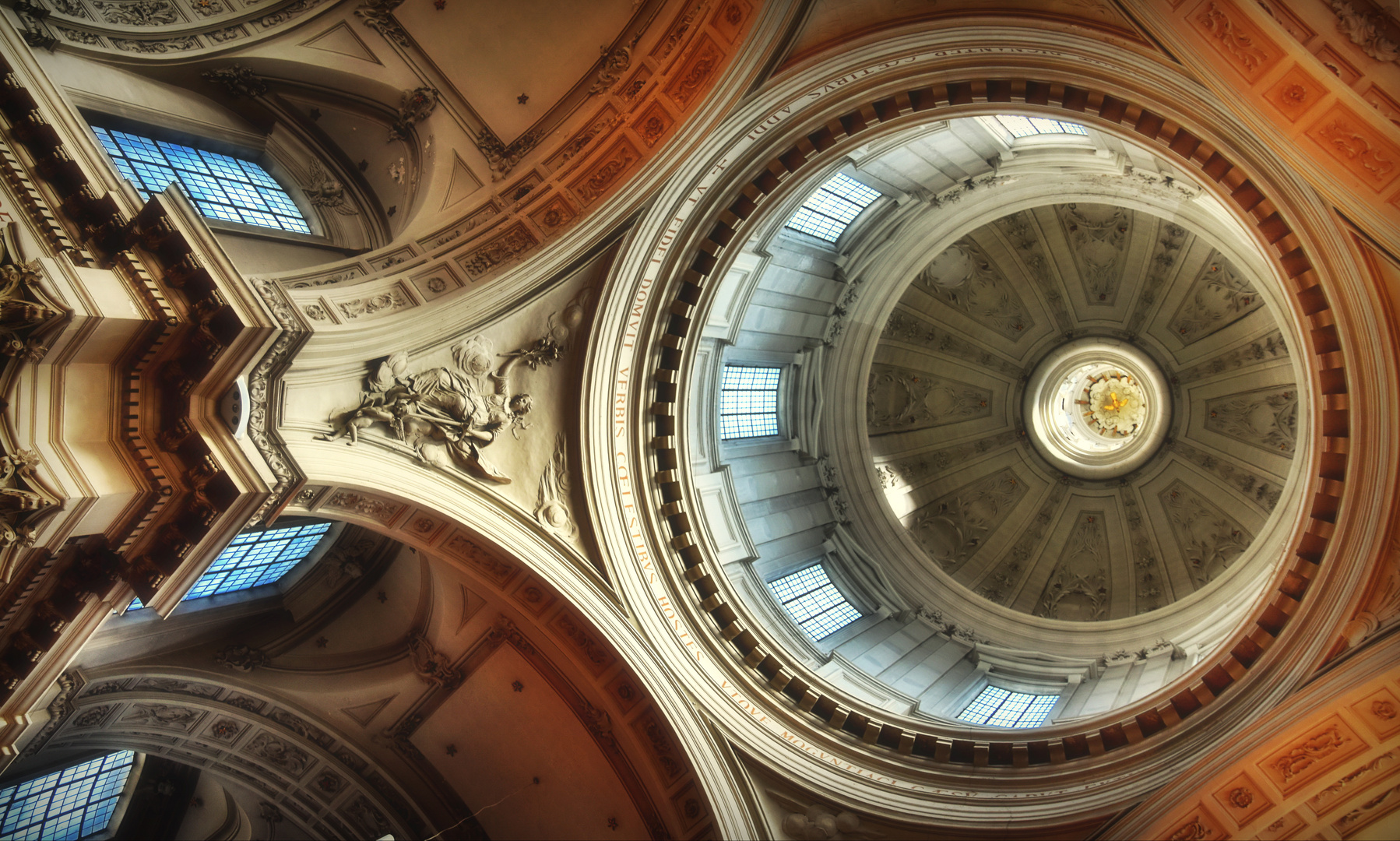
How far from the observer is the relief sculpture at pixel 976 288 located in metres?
23.5

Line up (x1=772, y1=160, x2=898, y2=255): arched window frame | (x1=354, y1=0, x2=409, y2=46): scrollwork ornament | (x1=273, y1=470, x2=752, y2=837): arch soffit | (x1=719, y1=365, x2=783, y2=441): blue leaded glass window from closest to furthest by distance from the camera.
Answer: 1. (x1=273, y1=470, x2=752, y2=837): arch soffit
2. (x1=354, y1=0, x2=409, y2=46): scrollwork ornament
3. (x1=772, y1=160, x2=898, y2=255): arched window frame
4. (x1=719, y1=365, x2=783, y2=441): blue leaded glass window

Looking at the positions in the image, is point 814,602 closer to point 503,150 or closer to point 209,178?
point 503,150

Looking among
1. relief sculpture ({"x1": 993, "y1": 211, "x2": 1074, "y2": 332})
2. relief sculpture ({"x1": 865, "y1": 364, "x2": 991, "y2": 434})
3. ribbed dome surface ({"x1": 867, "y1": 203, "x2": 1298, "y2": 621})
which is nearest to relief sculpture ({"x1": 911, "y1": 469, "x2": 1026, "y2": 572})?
ribbed dome surface ({"x1": 867, "y1": 203, "x2": 1298, "y2": 621})

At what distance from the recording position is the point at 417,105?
45.9 ft

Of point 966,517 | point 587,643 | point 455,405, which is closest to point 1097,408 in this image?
point 966,517

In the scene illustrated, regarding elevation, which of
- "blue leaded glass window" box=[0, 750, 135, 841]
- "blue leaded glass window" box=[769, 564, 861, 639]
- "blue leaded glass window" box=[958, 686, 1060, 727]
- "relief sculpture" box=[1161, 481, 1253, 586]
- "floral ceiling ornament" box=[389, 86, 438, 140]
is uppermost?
"floral ceiling ornament" box=[389, 86, 438, 140]

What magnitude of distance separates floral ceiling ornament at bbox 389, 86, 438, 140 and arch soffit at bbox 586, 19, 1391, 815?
13.3ft

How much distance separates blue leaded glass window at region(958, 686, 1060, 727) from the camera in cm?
1809

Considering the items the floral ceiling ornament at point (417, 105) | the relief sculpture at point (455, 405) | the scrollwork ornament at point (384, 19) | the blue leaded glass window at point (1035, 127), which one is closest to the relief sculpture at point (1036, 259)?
the blue leaded glass window at point (1035, 127)

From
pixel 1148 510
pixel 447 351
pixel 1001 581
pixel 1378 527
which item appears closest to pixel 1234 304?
pixel 1148 510

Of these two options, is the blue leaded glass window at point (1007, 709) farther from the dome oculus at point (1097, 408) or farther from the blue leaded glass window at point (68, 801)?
the blue leaded glass window at point (68, 801)

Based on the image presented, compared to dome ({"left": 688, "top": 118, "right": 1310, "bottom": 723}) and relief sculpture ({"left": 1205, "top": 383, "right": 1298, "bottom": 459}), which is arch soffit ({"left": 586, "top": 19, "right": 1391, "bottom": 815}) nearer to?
dome ({"left": 688, "top": 118, "right": 1310, "bottom": 723})

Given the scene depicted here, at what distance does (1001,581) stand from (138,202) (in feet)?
71.0

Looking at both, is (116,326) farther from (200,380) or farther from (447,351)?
(447,351)
